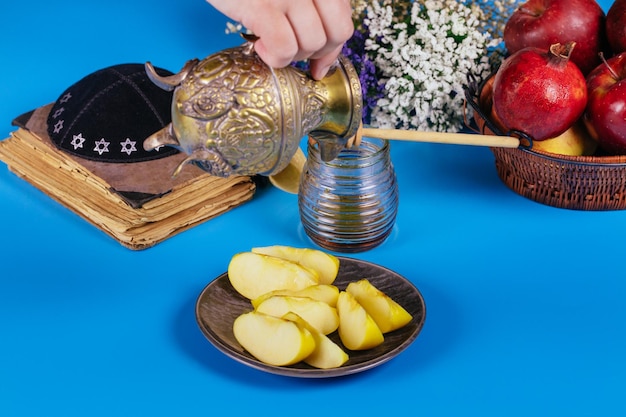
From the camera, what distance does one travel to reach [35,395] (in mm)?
1450

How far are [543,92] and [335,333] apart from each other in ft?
2.32

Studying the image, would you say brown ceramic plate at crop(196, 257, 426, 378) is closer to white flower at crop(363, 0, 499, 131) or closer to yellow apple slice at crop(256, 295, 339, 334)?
yellow apple slice at crop(256, 295, 339, 334)

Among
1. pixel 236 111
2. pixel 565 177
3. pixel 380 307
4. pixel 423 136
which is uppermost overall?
pixel 236 111

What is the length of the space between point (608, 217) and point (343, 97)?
2.65 ft

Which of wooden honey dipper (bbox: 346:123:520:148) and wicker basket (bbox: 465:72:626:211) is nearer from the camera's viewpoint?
wooden honey dipper (bbox: 346:123:520:148)

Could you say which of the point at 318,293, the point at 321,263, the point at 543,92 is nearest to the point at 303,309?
the point at 318,293

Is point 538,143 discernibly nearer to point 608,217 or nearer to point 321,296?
point 608,217

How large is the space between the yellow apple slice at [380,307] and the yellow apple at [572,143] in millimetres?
618

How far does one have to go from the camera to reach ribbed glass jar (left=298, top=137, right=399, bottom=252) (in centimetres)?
176

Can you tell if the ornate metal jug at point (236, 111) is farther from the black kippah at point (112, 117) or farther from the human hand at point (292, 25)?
the black kippah at point (112, 117)

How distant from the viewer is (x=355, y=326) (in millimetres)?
1438

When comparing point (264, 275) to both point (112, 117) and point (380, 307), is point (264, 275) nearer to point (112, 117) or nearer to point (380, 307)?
point (380, 307)

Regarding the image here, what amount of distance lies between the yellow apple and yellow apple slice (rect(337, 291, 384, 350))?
2.23 feet

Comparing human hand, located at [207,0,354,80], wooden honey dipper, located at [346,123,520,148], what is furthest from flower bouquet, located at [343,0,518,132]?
human hand, located at [207,0,354,80]
